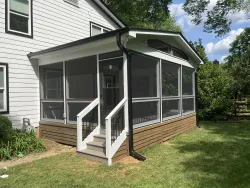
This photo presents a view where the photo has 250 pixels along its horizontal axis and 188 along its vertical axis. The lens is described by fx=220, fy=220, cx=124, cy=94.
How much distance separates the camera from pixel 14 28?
25.5 feet

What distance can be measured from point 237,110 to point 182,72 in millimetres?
6514

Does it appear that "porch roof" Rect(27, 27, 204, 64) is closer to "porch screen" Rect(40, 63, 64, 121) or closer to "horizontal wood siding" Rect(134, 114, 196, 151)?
"porch screen" Rect(40, 63, 64, 121)

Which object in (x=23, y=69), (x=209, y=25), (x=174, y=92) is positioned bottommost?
(x=174, y=92)

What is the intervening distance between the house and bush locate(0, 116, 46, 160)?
0.85 meters

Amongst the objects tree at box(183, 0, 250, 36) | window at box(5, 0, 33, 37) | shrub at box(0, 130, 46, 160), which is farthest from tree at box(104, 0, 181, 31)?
shrub at box(0, 130, 46, 160)

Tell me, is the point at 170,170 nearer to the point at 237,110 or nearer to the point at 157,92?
the point at 157,92

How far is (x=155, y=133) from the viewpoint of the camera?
6.95 metres

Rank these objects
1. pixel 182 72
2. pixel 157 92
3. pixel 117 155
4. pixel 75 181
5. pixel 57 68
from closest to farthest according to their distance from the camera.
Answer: pixel 75 181 → pixel 117 155 → pixel 157 92 → pixel 57 68 → pixel 182 72

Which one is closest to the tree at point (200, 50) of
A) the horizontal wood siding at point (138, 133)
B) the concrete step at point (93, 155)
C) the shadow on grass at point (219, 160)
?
the horizontal wood siding at point (138, 133)

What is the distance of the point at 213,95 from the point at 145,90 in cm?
734

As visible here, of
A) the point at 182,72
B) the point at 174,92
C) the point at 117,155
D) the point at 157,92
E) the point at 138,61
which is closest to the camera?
the point at 117,155

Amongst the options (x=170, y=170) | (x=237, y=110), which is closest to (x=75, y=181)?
(x=170, y=170)

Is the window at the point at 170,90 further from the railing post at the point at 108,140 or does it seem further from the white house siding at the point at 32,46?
the white house siding at the point at 32,46

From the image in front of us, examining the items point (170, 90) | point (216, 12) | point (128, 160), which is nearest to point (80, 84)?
point (128, 160)
